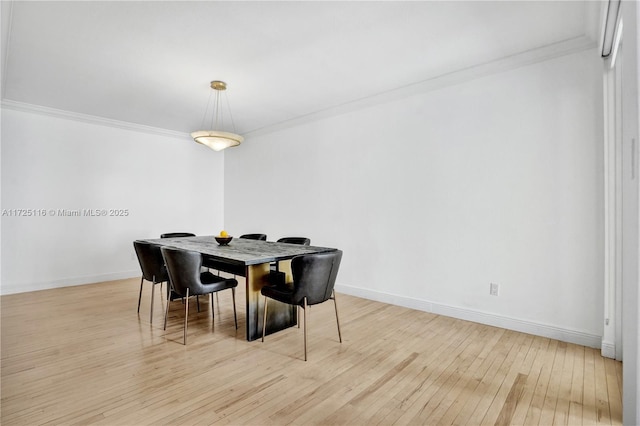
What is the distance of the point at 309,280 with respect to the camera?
2.54 meters

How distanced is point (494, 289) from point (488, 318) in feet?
1.02

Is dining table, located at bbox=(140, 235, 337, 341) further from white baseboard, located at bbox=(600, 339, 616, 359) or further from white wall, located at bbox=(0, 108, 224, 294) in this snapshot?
white wall, located at bbox=(0, 108, 224, 294)

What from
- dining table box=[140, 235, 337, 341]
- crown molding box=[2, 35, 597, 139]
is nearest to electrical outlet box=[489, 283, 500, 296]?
dining table box=[140, 235, 337, 341]

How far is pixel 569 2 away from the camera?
7.68 feet

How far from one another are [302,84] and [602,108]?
2.94m

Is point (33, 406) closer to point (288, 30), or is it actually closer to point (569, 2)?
point (288, 30)

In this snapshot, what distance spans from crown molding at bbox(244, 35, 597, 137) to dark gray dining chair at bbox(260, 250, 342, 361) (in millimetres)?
2385

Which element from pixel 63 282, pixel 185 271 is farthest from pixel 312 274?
pixel 63 282

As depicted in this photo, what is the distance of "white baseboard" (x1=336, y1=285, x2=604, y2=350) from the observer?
2791 millimetres

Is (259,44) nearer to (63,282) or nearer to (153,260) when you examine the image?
(153,260)

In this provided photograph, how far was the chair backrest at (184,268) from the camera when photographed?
2818 millimetres

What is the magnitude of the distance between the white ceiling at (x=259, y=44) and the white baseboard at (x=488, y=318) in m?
2.56

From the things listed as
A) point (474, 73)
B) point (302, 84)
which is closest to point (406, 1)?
point (474, 73)

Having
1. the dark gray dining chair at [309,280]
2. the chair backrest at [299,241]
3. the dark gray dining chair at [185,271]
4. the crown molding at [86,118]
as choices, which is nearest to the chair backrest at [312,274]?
the dark gray dining chair at [309,280]
